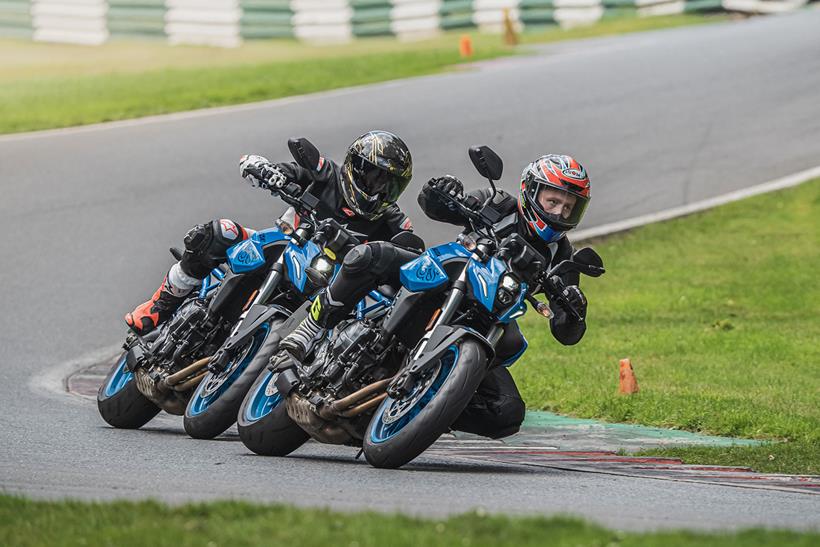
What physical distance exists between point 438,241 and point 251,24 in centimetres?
1416

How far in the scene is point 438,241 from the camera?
15422 mm

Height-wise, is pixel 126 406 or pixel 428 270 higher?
pixel 428 270

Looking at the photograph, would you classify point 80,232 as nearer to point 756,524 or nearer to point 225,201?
point 225,201

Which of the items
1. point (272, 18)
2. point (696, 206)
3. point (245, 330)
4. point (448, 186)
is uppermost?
point (448, 186)

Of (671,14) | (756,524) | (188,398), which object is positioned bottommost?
(671,14)

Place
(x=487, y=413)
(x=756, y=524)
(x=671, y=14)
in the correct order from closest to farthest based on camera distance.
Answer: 1. (x=756, y=524)
2. (x=487, y=413)
3. (x=671, y=14)

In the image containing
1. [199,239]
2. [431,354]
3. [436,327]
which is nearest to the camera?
[431,354]

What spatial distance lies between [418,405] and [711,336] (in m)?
5.74

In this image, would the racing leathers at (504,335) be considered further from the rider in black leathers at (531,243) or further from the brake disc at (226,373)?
the brake disc at (226,373)

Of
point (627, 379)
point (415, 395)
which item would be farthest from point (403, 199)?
point (415, 395)

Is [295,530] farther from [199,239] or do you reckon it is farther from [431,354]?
[199,239]

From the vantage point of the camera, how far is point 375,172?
26.9ft

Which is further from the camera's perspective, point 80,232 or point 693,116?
point 693,116

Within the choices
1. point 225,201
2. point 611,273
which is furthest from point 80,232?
point 611,273
